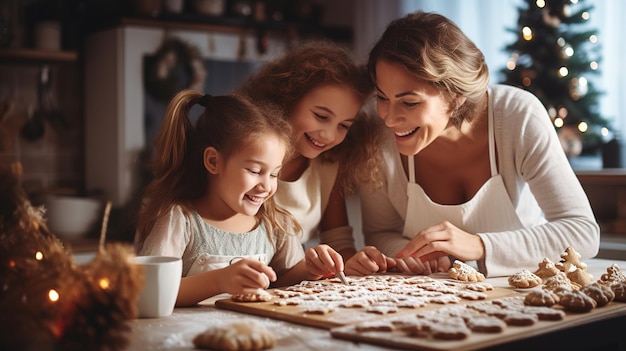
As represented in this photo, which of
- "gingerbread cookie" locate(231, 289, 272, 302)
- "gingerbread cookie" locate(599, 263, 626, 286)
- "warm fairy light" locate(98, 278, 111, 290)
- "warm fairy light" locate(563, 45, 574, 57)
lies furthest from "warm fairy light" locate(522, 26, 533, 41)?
"warm fairy light" locate(98, 278, 111, 290)

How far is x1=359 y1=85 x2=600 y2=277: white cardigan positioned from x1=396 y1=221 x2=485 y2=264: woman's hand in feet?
0.10

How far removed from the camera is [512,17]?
3904 millimetres

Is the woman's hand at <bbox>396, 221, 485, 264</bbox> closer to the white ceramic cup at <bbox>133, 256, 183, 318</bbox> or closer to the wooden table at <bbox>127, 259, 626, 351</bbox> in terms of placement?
the wooden table at <bbox>127, 259, 626, 351</bbox>

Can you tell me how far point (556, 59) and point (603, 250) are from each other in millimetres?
1134

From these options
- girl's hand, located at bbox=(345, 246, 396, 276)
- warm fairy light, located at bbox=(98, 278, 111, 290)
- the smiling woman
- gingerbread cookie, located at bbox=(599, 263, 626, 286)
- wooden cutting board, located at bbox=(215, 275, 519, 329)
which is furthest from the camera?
the smiling woman

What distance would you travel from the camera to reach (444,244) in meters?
1.71

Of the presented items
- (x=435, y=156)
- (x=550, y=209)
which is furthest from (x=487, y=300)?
(x=435, y=156)

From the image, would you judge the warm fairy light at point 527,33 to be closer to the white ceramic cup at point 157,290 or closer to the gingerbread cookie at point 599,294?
the gingerbread cookie at point 599,294

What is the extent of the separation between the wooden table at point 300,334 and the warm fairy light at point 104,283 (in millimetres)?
123

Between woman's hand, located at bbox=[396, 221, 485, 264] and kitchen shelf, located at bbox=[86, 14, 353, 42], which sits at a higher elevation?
kitchen shelf, located at bbox=[86, 14, 353, 42]

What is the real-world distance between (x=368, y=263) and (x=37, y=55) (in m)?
2.61

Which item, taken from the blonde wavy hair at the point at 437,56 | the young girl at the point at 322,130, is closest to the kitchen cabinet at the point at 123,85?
the young girl at the point at 322,130

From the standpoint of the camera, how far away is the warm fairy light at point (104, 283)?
101 cm

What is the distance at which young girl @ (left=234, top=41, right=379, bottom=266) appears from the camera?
1985 millimetres
